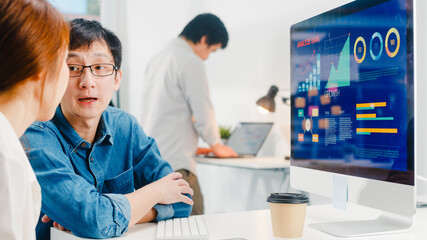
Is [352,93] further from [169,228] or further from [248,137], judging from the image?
[248,137]

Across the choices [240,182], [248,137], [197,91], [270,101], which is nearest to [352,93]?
[197,91]

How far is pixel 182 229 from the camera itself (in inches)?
42.6

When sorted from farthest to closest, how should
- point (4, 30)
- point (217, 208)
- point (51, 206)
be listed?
point (217, 208) → point (51, 206) → point (4, 30)

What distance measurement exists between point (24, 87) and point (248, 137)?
2.45 meters

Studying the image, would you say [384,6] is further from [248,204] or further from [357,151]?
[248,204]

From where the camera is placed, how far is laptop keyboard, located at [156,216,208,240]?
101 cm

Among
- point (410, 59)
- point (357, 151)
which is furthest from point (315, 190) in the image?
point (410, 59)

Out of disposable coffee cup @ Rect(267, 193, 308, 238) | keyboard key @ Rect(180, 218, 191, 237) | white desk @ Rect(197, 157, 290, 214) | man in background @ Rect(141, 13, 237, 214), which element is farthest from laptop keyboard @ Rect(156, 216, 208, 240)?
white desk @ Rect(197, 157, 290, 214)

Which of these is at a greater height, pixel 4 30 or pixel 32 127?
pixel 4 30

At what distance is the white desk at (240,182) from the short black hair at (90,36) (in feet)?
4.51

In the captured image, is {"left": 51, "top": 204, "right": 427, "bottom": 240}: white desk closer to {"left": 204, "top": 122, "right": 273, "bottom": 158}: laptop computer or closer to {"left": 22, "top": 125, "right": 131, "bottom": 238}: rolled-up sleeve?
{"left": 22, "top": 125, "right": 131, "bottom": 238}: rolled-up sleeve

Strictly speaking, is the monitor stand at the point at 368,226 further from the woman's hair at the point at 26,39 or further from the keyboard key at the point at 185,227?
the woman's hair at the point at 26,39

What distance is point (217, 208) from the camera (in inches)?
146

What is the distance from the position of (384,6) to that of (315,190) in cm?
49
